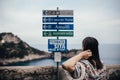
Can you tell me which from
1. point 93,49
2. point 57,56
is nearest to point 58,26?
point 57,56

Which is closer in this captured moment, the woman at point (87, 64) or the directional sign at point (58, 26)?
the woman at point (87, 64)

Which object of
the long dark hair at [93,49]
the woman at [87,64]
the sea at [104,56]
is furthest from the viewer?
the sea at [104,56]

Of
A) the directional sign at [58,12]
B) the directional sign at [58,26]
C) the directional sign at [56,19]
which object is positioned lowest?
the directional sign at [58,26]

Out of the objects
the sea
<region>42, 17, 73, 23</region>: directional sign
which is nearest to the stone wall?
the sea

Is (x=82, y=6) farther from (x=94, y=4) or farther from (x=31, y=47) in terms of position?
(x=31, y=47)

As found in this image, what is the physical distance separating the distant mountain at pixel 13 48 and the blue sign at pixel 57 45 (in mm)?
147

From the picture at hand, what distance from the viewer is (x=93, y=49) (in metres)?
5.43

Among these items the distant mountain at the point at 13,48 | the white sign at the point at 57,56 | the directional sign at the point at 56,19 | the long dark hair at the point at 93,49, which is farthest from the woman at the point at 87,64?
the distant mountain at the point at 13,48

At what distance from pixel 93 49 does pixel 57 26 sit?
618mm

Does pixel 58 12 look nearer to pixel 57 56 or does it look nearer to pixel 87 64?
pixel 57 56

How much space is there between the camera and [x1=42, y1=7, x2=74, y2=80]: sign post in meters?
5.48

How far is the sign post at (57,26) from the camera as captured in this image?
5484 mm

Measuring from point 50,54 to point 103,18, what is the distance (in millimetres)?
935

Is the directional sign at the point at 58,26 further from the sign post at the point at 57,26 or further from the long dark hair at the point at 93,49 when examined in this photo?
the long dark hair at the point at 93,49
